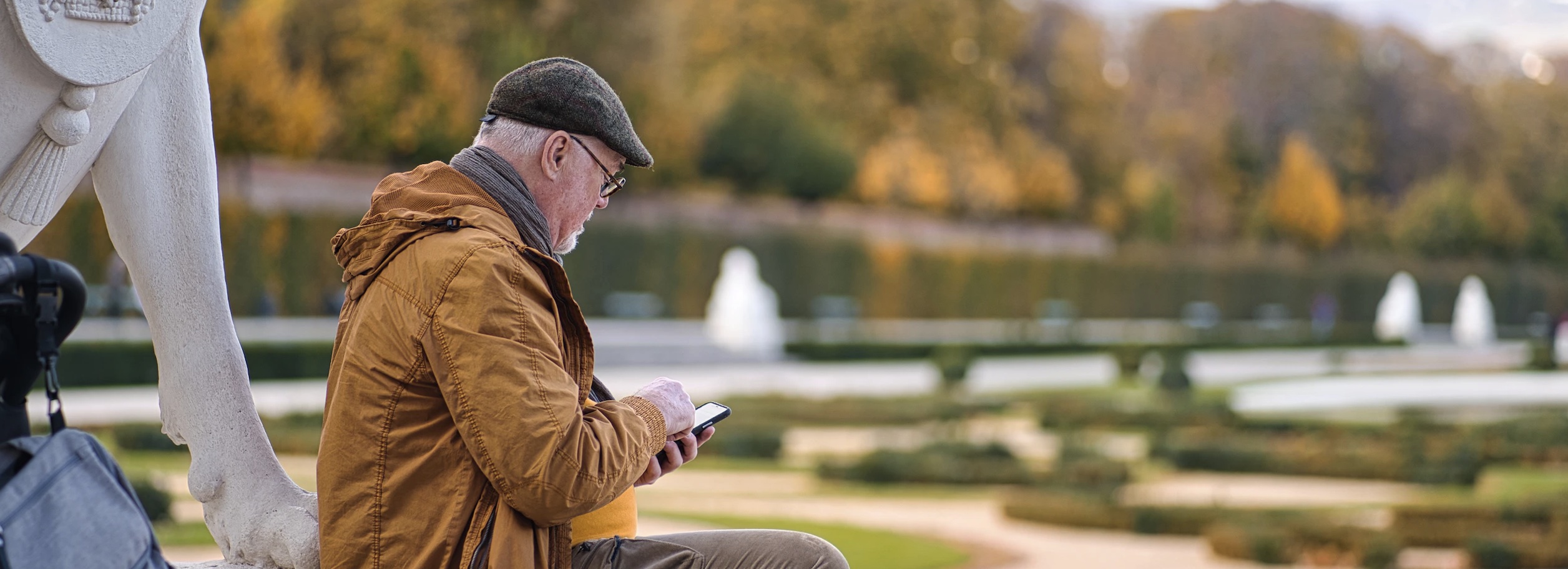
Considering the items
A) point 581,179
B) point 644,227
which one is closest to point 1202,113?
point 644,227

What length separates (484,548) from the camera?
2.06 m

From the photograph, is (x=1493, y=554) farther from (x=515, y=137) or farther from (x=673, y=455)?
(x=515, y=137)

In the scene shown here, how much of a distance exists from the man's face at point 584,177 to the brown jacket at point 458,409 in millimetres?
157

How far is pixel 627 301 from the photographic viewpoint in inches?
1042

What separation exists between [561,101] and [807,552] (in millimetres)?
779

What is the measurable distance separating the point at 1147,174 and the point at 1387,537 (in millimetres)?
42956

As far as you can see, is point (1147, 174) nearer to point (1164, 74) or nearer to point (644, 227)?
point (1164, 74)

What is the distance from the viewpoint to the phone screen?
2398mm

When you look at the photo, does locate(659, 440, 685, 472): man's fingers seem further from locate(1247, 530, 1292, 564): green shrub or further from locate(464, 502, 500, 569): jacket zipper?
locate(1247, 530, 1292, 564): green shrub

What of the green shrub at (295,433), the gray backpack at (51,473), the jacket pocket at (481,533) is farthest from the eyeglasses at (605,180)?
the green shrub at (295,433)

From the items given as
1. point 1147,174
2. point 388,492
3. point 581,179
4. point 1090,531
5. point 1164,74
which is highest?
point 1164,74

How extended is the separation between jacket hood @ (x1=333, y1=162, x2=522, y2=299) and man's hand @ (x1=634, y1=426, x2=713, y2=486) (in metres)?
0.40

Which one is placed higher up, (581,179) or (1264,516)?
(581,179)

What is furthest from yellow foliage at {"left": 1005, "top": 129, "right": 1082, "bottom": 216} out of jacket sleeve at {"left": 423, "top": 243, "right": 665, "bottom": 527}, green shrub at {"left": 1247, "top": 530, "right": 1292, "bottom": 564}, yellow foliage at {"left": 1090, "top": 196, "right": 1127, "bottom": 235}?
jacket sleeve at {"left": 423, "top": 243, "right": 665, "bottom": 527}
